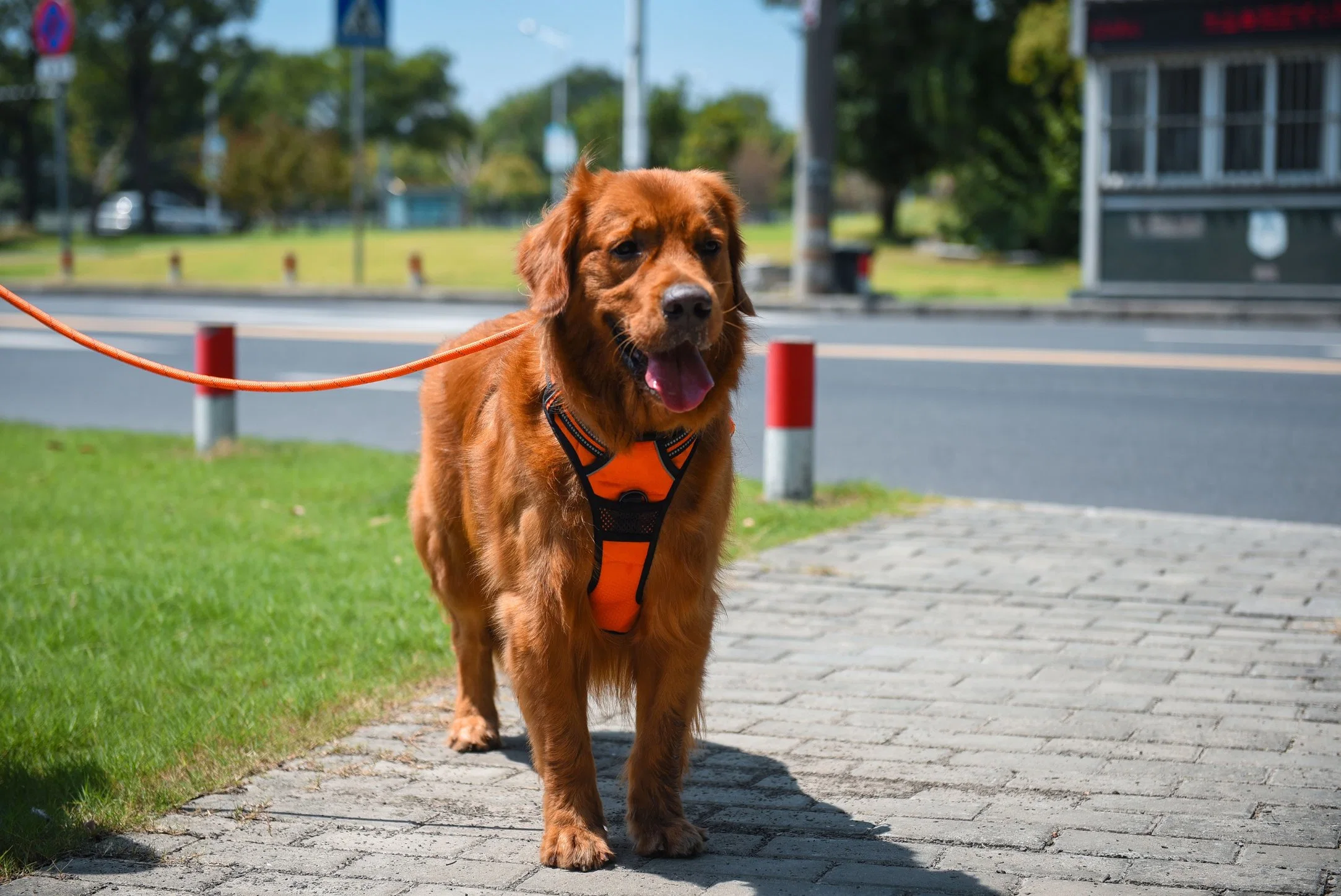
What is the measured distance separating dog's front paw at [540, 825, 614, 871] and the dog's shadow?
37mm

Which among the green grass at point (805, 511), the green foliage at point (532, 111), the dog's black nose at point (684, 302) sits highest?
the green foliage at point (532, 111)

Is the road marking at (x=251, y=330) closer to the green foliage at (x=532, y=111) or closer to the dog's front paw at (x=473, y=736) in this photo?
the dog's front paw at (x=473, y=736)

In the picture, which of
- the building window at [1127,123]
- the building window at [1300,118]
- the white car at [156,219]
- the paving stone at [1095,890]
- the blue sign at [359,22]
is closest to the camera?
the paving stone at [1095,890]

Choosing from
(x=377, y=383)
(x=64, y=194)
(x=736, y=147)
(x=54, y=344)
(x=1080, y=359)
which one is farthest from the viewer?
(x=736, y=147)

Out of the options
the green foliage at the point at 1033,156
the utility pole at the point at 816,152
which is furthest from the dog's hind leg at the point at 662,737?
the green foliage at the point at 1033,156

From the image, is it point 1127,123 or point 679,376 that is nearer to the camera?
point 679,376

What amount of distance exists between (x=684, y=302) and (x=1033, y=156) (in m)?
37.4

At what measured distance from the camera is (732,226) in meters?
3.78

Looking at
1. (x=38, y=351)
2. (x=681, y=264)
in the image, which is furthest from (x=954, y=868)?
(x=38, y=351)

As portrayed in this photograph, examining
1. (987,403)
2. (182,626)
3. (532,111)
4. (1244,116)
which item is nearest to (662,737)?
(182,626)

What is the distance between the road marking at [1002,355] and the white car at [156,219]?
55.0 meters

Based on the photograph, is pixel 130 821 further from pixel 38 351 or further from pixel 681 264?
pixel 38 351

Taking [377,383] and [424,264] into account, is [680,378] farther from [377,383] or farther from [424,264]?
[424,264]

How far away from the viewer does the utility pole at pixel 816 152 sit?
24.1 metres
